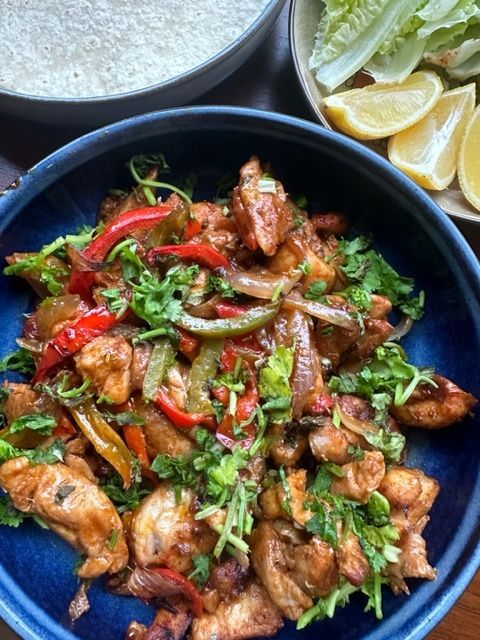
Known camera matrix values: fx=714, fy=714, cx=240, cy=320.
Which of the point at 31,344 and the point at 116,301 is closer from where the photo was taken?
the point at 116,301

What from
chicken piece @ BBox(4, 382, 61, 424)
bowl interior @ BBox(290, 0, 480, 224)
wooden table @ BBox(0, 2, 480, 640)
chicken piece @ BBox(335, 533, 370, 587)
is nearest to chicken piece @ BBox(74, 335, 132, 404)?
chicken piece @ BBox(4, 382, 61, 424)

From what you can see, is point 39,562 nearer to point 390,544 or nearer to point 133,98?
point 390,544

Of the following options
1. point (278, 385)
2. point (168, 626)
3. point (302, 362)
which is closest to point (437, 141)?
point (302, 362)

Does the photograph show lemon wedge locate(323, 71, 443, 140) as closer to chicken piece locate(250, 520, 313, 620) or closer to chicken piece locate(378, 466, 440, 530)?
chicken piece locate(378, 466, 440, 530)

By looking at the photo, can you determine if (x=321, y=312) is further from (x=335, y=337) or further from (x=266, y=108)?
(x=266, y=108)

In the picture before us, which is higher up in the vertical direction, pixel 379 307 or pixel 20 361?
pixel 379 307

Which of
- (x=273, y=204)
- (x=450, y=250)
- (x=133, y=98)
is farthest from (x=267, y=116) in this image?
(x=450, y=250)

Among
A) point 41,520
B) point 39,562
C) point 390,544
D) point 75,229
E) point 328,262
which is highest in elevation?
point 328,262

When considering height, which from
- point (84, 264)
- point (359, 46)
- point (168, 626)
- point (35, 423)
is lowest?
point (168, 626)
